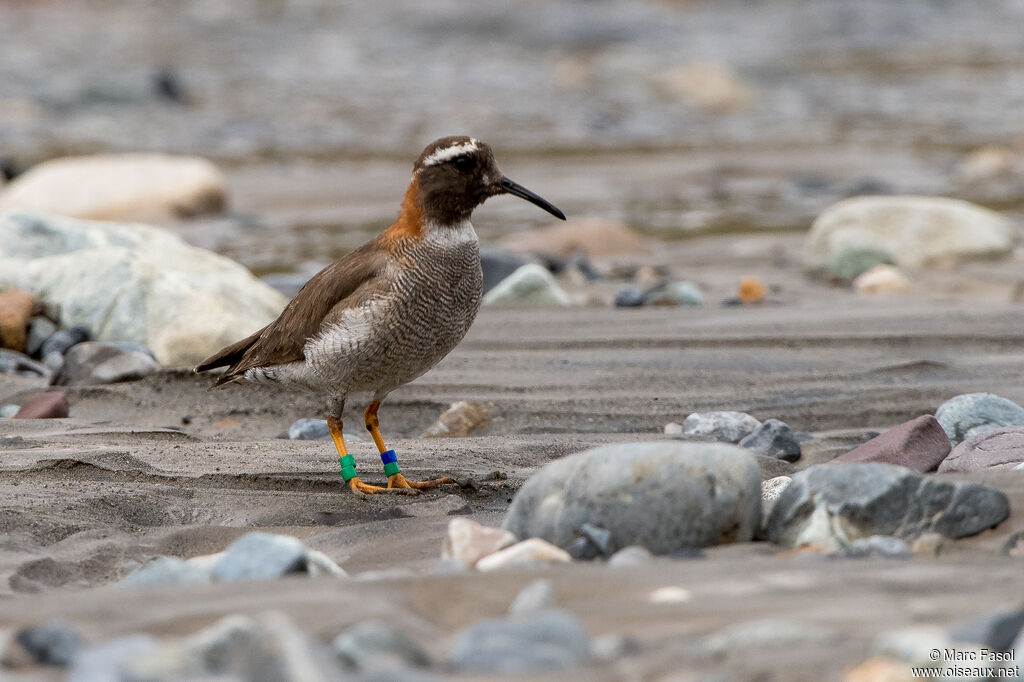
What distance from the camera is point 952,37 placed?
3059 cm

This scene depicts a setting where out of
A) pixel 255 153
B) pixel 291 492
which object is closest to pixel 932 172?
pixel 255 153

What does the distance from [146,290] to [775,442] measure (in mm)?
4250

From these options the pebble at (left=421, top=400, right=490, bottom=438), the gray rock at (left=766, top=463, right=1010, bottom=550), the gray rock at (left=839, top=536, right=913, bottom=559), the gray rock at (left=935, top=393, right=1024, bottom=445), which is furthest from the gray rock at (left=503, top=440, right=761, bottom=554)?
the pebble at (left=421, top=400, right=490, bottom=438)

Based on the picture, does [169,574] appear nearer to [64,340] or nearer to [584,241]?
[64,340]

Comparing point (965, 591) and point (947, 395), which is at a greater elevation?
point (965, 591)

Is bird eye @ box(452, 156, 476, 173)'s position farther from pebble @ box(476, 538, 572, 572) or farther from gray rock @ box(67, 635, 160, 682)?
gray rock @ box(67, 635, 160, 682)

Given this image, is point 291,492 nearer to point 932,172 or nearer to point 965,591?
point 965,591

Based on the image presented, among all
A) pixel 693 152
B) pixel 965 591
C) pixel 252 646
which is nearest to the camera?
pixel 252 646

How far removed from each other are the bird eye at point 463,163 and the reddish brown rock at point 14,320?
12.6 ft

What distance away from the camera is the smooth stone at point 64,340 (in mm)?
8062

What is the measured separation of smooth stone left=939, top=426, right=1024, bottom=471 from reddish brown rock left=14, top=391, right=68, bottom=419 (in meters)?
4.37

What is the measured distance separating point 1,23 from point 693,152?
22244 millimetres

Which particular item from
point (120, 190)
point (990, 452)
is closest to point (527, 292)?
point (990, 452)

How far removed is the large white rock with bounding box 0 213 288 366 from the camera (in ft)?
25.6
